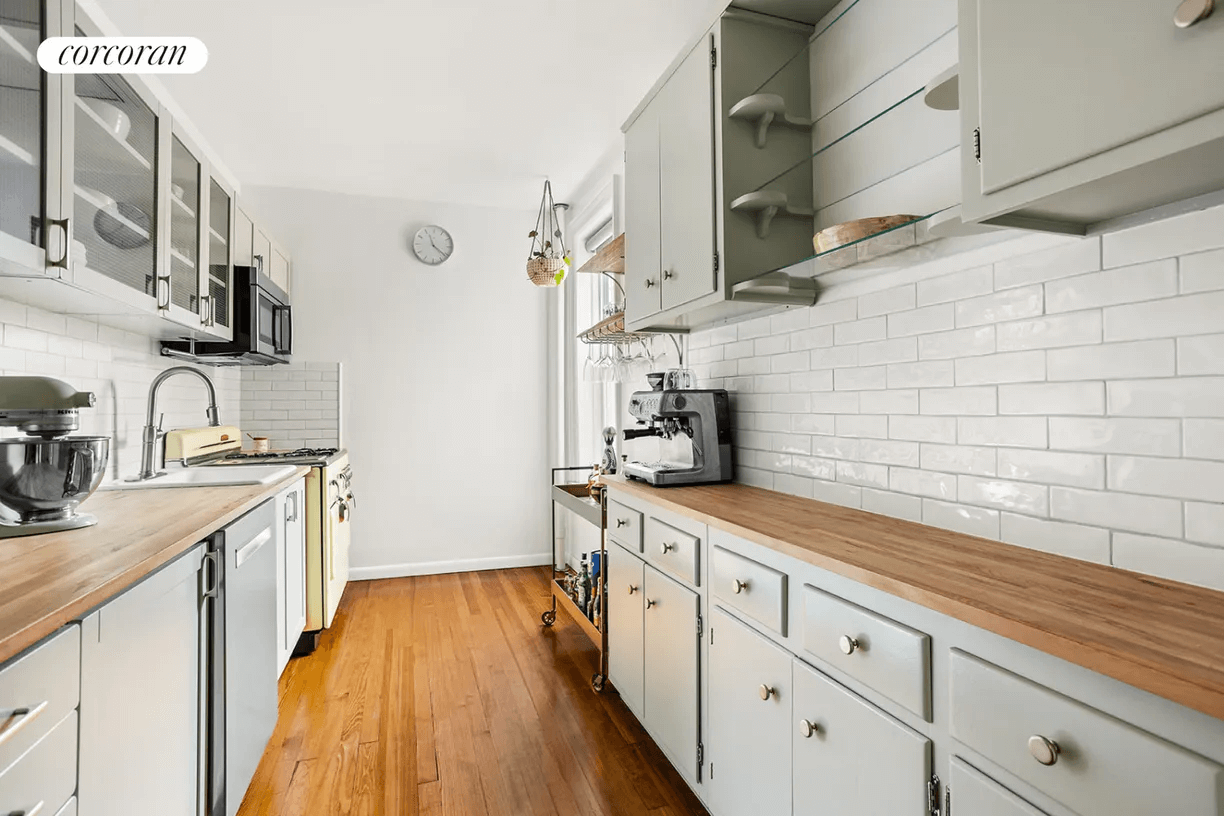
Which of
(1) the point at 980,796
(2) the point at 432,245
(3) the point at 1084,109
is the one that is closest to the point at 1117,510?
(1) the point at 980,796

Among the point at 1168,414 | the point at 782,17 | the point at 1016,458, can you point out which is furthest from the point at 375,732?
the point at 782,17

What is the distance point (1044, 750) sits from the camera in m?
0.78

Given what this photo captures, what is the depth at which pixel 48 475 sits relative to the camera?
1380 millimetres

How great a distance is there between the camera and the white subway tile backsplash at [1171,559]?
992 millimetres

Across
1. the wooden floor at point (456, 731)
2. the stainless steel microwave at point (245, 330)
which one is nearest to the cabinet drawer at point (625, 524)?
the wooden floor at point (456, 731)

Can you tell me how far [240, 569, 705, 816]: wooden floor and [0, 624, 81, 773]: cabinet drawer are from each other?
3.89 ft

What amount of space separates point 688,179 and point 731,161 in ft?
0.70

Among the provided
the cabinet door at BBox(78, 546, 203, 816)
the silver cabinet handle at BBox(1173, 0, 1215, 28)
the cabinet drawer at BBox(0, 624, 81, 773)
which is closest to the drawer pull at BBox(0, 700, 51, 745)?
the cabinet drawer at BBox(0, 624, 81, 773)

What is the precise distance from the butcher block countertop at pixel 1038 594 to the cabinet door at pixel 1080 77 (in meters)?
0.65

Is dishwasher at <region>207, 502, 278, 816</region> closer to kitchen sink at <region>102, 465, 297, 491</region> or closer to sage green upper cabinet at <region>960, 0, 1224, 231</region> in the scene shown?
kitchen sink at <region>102, 465, 297, 491</region>

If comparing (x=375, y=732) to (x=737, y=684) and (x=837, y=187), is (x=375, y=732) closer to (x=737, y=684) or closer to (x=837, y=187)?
(x=737, y=684)

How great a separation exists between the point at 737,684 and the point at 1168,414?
3.48 ft

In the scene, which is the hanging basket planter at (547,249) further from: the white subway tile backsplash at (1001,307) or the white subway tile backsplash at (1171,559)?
the white subway tile backsplash at (1171,559)

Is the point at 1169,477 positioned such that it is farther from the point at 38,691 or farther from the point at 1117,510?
the point at 38,691
